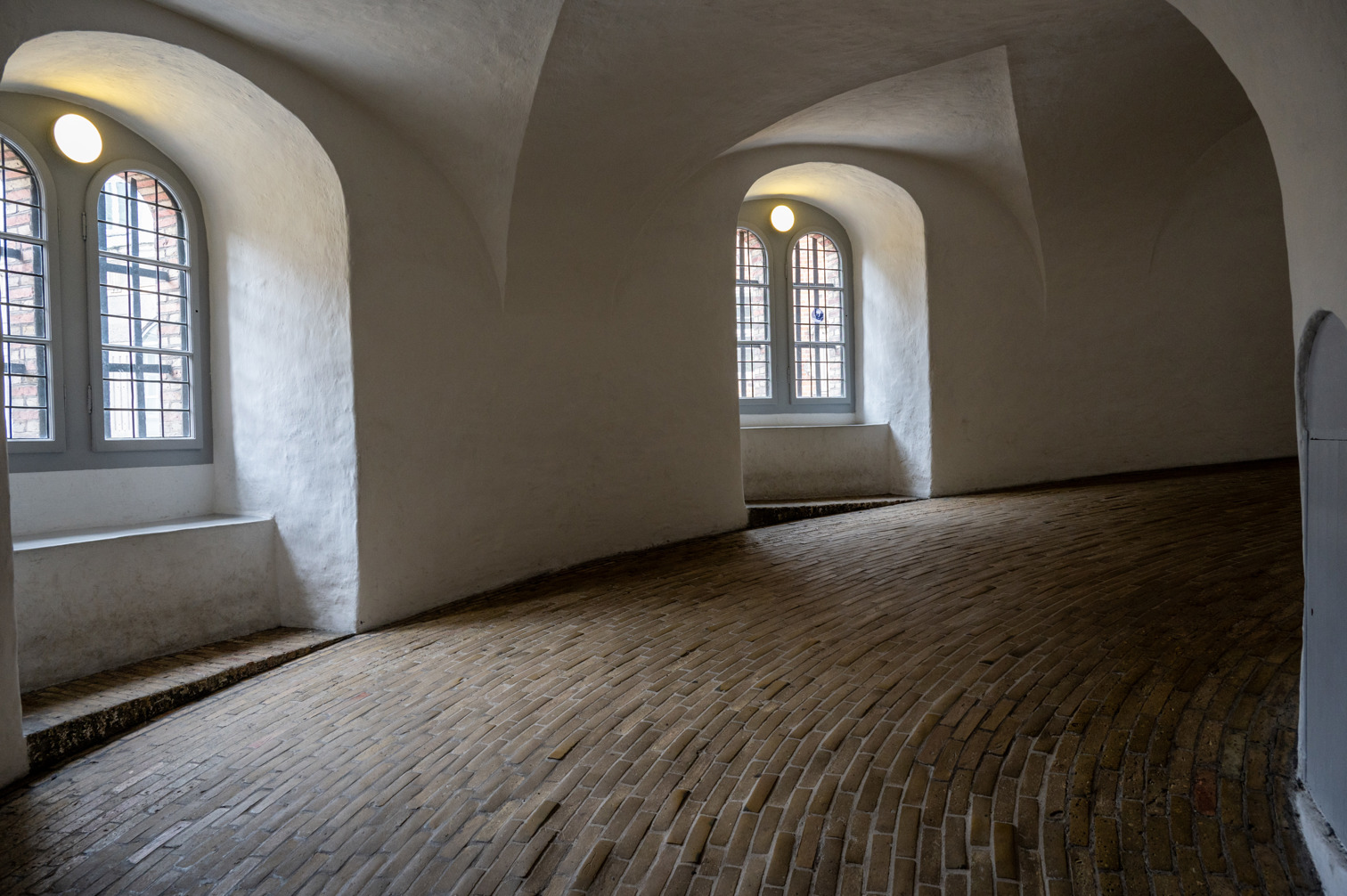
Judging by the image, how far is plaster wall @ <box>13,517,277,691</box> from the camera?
5.16 m

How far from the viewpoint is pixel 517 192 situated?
7047 mm

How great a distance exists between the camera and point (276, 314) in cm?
657

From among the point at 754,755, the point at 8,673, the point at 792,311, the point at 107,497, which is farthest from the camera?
the point at 792,311

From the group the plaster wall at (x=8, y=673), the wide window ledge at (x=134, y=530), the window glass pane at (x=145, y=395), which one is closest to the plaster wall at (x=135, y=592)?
the wide window ledge at (x=134, y=530)

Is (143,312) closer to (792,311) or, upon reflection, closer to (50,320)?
(50,320)

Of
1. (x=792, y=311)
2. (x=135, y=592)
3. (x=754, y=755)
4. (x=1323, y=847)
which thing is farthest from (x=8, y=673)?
(x=792, y=311)

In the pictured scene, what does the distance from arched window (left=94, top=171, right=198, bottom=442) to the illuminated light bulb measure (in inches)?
9.3

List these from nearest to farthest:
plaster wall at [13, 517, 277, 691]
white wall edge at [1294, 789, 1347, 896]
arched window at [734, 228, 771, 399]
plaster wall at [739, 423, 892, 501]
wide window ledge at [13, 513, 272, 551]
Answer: white wall edge at [1294, 789, 1347, 896] → plaster wall at [13, 517, 277, 691] → wide window ledge at [13, 513, 272, 551] → plaster wall at [739, 423, 892, 501] → arched window at [734, 228, 771, 399]

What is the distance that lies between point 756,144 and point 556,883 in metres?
7.97

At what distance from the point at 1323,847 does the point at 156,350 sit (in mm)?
7208

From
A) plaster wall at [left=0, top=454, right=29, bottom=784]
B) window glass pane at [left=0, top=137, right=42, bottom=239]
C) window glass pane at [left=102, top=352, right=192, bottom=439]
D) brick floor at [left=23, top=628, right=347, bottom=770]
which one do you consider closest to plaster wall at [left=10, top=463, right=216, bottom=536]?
window glass pane at [left=102, top=352, right=192, bottom=439]

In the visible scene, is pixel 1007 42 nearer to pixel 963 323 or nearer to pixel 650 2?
pixel 650 2

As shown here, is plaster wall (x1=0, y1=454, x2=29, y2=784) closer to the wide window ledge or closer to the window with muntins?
the wide window ledge

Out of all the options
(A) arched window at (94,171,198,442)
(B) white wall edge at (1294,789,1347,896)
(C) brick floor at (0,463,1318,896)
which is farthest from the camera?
(A) arched window at (94,171,198,442)
